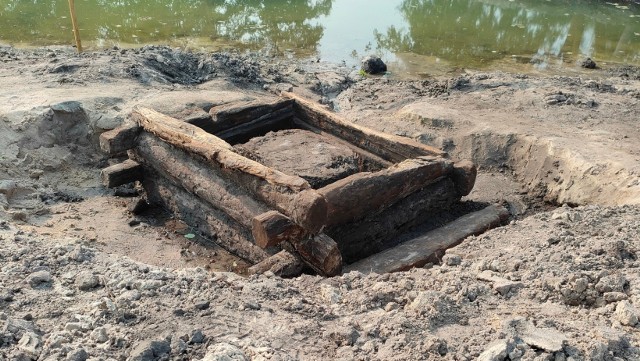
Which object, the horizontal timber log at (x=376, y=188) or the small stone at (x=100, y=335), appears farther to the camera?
the horizontal timber log at (x=376, y=188)

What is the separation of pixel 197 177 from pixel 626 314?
Result: 356 cm

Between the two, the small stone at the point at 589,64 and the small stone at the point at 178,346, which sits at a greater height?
the small stone at the point at 178,346

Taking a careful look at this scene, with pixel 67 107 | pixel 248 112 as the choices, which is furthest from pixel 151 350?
pixel 67 107

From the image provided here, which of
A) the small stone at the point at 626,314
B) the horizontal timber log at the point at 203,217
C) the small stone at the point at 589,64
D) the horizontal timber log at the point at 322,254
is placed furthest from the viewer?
the small stone at the point at 589,64

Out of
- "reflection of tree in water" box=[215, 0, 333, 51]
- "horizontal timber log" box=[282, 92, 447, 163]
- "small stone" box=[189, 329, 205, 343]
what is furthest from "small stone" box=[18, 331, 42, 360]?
"reflection of tree in water" box=[215, 0, 333, 51]

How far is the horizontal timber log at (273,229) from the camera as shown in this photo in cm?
404

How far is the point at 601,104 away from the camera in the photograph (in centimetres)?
792

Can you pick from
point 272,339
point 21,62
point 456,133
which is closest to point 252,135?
point 456,133

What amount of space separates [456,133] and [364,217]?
287 centimetres

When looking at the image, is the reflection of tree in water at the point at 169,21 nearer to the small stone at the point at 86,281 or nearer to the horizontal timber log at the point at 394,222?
the horizontal timber log at the point at 394,222

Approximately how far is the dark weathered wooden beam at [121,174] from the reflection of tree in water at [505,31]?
8.98m

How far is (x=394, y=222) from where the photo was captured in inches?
199

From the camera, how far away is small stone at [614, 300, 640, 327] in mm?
2977

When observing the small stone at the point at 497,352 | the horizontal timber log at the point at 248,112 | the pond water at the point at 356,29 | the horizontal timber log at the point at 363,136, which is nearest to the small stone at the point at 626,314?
the small stone at the point at 497,352
